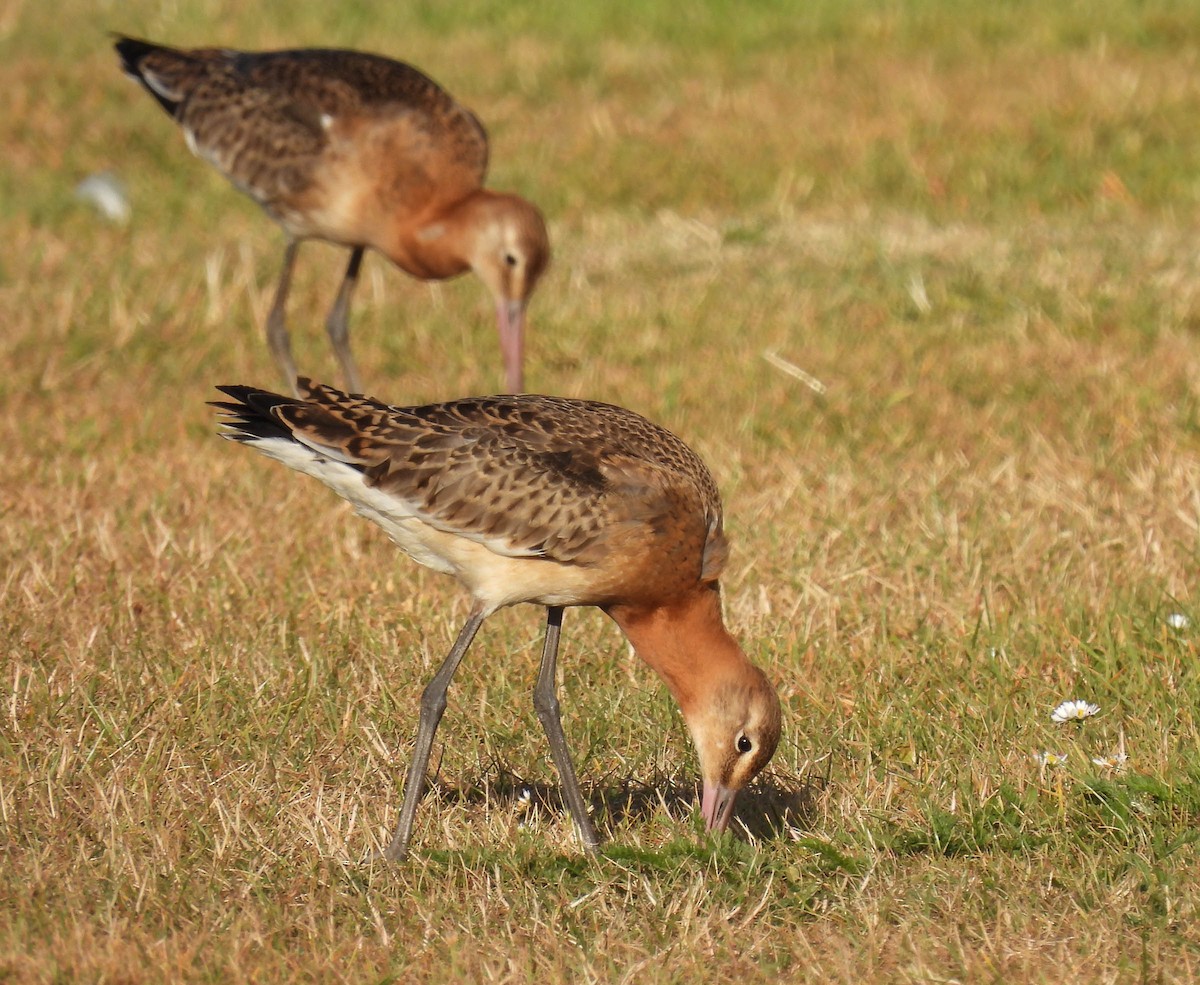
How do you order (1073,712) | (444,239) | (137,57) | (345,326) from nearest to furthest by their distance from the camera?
(1073,712), (444,239), (345,326), (137,57)

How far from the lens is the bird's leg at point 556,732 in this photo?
429cm

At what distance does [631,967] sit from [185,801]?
51.6 inches

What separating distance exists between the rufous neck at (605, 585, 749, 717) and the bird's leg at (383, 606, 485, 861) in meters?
0.39

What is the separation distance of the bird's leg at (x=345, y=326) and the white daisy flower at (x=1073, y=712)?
13.5 feet

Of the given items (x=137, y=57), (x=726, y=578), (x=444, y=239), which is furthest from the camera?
(x=137, y=57)

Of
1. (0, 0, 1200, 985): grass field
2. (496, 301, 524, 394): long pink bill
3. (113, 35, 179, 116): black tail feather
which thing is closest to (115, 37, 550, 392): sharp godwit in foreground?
(496, 301, 524, 394): long pink bill

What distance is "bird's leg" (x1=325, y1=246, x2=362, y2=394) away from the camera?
26.5 ft

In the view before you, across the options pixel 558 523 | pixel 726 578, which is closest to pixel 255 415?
pixel 558 523

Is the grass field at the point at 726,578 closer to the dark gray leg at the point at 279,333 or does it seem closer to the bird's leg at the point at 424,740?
the bird's leg at the point at 424,740

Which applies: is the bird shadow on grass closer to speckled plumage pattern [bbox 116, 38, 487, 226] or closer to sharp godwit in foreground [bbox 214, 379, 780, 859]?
sharp godwit in foreground [bbox 214, 379, 780, 859]

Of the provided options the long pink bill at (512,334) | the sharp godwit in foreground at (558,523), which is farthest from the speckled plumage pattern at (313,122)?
the sharp godwit in foreground at (558,523)

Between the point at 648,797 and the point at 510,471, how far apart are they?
0.93 m

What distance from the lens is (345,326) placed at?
8219mm

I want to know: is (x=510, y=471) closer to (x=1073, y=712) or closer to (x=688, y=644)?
(x=688, y=644)
